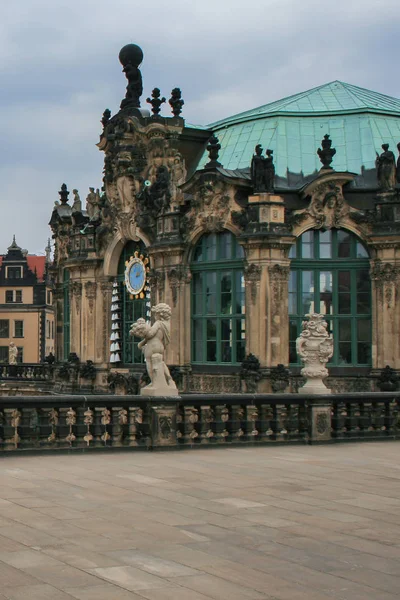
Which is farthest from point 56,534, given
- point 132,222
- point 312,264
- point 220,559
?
point 132,222

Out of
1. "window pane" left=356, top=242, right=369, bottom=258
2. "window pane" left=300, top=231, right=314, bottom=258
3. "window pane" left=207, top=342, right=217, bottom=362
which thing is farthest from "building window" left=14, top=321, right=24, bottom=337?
"window pane" left=356, top=242, right=369, bottom=258

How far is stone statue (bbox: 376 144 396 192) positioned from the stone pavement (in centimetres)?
1735

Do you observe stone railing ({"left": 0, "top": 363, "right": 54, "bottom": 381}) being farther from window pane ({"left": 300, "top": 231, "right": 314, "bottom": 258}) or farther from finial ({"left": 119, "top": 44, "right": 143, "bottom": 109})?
window pane ({"left": 300, "top": 231, "right": 314, "bottom": 258})

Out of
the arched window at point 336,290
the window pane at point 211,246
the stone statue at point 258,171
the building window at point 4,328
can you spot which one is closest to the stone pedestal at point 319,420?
the arched window at point 336,290

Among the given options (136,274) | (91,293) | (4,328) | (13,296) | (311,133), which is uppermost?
(311,133)

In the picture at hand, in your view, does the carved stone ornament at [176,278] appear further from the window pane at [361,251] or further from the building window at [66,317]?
the building window at [66,317]

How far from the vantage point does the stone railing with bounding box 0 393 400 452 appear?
1653 cm

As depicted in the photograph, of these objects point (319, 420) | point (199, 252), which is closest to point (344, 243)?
point (199, 252)

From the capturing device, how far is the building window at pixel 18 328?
92.0 m

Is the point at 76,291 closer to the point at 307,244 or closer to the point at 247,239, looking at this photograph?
the point at 247,239

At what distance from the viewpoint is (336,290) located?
104ft

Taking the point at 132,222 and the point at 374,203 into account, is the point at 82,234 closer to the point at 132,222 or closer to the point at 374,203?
the point at 132,222

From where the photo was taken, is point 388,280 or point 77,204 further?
point 77,204

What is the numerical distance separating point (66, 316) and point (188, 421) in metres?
25.0
